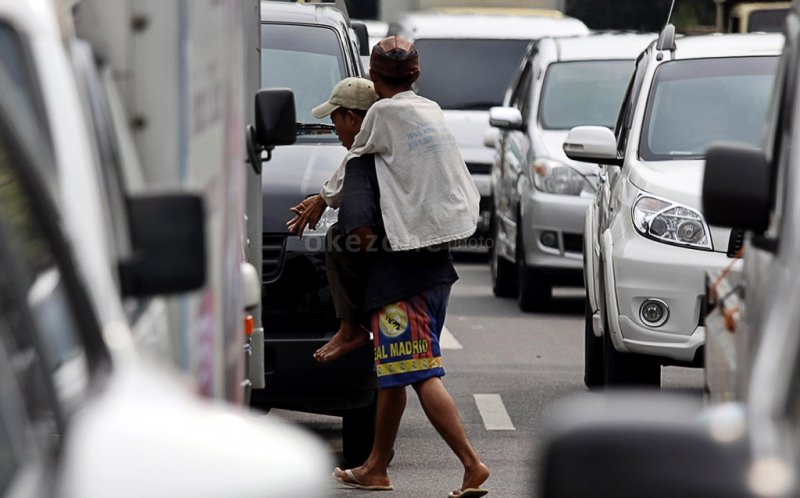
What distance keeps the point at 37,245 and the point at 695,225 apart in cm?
622

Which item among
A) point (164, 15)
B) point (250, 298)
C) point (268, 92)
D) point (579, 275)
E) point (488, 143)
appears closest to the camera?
point (164, 15)

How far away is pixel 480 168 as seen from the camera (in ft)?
63.8

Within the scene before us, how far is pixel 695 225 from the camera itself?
29.7 feet

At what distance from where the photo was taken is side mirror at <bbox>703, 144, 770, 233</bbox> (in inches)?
180

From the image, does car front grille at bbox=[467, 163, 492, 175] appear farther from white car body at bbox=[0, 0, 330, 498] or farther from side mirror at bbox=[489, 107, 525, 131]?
white car body at bbox=[0, 0, 330, 498]

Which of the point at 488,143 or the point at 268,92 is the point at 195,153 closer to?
the point at 268,92

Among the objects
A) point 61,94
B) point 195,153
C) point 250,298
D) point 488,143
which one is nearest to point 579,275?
point 488,143

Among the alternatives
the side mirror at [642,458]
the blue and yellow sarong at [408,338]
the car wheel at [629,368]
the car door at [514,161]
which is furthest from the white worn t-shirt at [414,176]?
the car door at [514,161]

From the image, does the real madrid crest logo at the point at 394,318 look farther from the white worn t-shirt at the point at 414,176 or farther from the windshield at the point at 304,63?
the windshield at the point at 304,63

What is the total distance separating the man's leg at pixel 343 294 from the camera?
7645 millimetres

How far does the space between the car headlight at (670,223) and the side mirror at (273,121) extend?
7.48 ft

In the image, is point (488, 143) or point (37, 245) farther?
point (488, 143)

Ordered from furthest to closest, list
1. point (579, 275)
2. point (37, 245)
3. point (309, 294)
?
point (579, 275)
point (309, 294)
point (37, 245)

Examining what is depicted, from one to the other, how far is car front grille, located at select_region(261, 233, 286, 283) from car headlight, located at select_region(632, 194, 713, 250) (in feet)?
6.19
